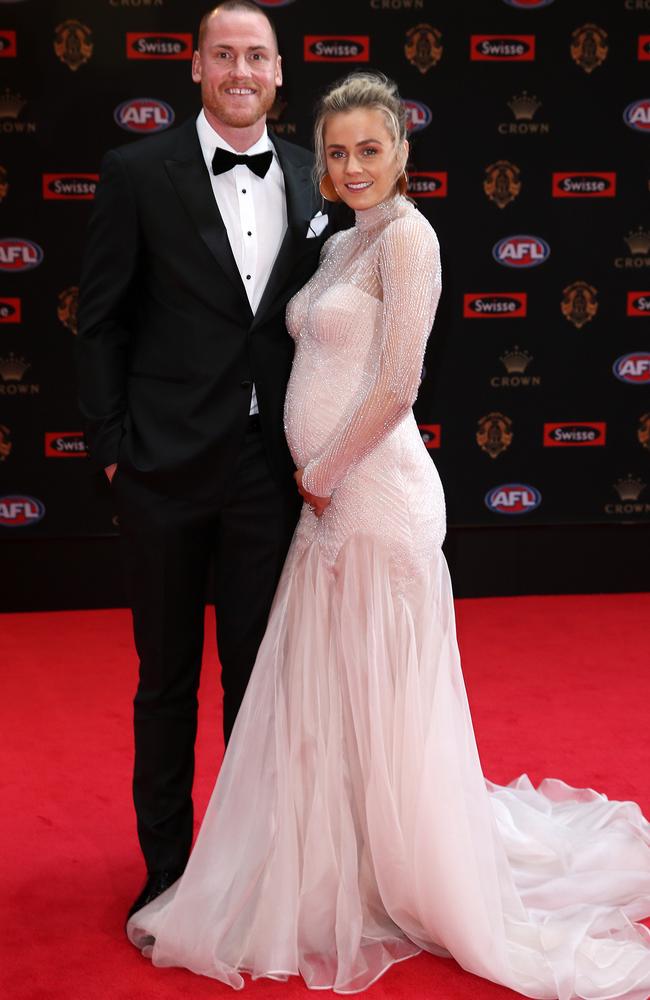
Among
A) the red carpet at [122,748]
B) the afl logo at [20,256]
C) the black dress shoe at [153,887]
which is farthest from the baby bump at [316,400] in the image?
the afl logo at [20,256]

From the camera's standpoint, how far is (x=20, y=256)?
4.90 m

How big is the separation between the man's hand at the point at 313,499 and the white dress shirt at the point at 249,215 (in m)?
0.16

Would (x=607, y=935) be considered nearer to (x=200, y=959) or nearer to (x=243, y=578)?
(x=200, y=959)

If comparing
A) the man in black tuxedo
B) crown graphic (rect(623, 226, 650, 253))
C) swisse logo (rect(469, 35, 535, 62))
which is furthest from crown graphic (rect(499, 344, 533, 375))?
the man in black tuxedo

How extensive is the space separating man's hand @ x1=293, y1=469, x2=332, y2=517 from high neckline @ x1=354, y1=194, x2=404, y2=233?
1.60ft

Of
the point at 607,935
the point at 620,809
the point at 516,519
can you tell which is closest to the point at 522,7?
the point at 516,519

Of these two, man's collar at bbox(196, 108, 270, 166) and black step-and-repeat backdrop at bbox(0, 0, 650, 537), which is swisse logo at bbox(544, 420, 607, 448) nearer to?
black step-and-repeat backdrop at bbox(0, 0, 650, 537)

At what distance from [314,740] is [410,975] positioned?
0.47m

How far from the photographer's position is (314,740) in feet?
7.61

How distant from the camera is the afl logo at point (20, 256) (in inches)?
192

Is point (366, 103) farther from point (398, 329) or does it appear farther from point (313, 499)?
point (313, 499)

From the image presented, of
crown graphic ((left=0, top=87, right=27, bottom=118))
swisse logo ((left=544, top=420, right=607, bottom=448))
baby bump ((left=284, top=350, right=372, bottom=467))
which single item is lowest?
swisse logo ((left=544, top=420, right=607, bottom=448))

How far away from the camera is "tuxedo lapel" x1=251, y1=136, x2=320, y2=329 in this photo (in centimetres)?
225

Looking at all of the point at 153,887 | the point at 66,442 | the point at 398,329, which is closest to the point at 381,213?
the point at 398,329
